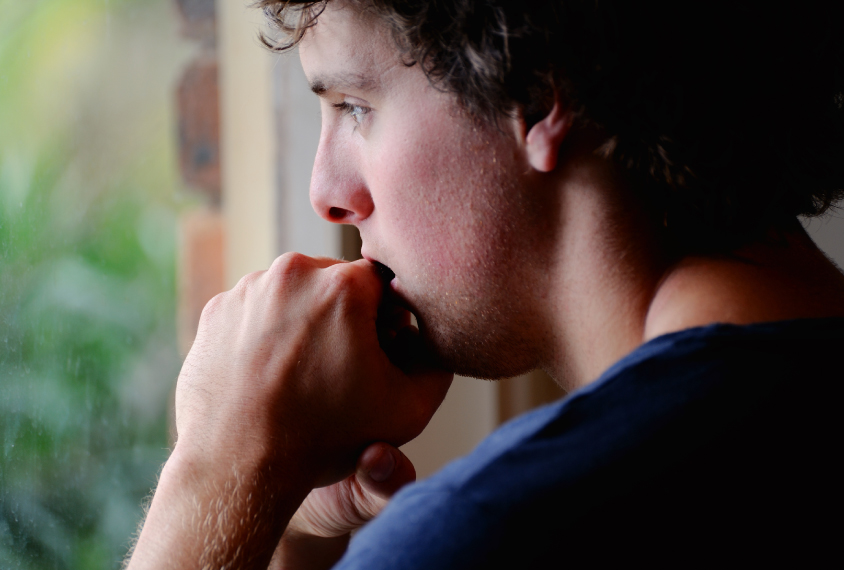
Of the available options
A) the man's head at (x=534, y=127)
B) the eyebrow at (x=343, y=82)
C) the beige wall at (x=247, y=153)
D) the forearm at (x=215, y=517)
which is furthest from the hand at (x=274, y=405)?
the beige wall at (x=247, y=153)

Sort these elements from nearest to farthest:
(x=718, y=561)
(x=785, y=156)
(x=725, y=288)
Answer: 1. (x=718, y=561)
2. (x=725, y=288)
3. (x=785, y=156)

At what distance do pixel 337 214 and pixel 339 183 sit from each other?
0.15 ft

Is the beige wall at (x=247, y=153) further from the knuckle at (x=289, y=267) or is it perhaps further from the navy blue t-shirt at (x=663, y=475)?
the navy blue t-shirt at (x=663, y=475)

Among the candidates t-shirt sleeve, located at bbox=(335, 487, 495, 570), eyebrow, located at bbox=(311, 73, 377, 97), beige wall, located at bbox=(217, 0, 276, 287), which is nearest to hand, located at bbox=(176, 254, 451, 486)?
eyebrow, located at bbox=(311, 73, 377, 97)

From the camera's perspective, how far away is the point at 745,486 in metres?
0.48

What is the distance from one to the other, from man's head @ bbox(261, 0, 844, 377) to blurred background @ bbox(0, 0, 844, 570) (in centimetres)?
40

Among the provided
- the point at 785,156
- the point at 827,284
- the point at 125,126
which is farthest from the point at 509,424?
the point at 125,126

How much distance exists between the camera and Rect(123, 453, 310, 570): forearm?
72 cm

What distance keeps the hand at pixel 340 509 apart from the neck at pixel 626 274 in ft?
0.87

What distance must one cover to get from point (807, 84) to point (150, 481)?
1141 millimetres

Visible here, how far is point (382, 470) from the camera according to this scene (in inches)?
33.8

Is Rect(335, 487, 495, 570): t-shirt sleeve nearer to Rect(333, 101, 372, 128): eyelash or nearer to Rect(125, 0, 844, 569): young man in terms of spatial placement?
Rect(125, 0, 844, 569): young man

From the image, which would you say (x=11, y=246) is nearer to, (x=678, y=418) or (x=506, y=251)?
(x=506, y=251)

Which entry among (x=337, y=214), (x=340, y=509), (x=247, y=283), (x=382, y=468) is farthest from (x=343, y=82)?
(x=340, y=509)
